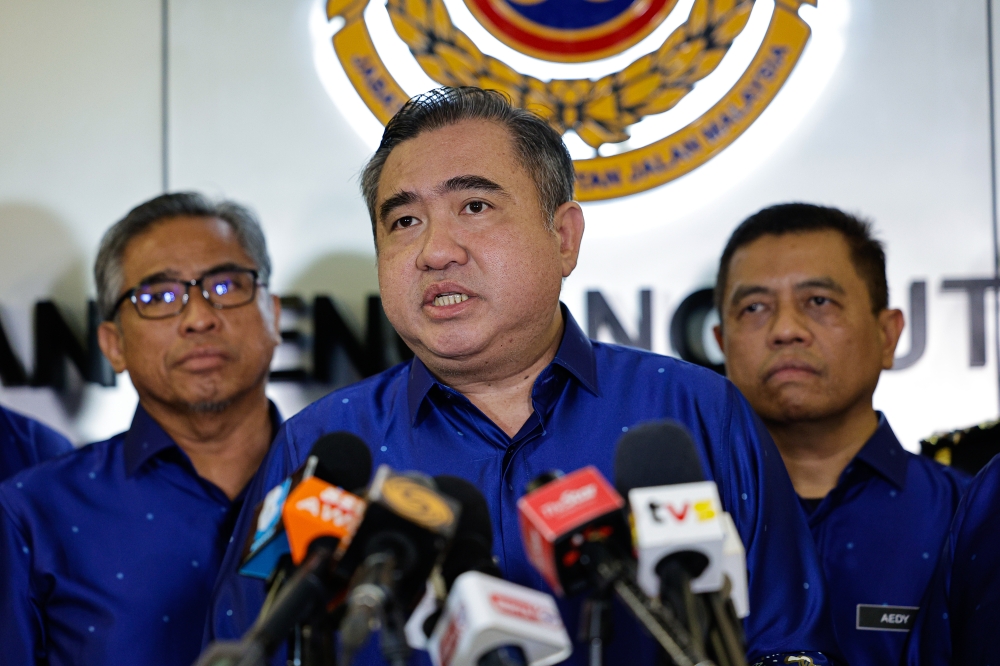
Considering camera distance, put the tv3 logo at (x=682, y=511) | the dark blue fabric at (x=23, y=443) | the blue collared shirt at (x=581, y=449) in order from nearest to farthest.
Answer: the tv3 logo at (x=682, y=511) < the blue collared shirt at (x=581, y=449) < the dark blue fabric at (x=23, y=443)

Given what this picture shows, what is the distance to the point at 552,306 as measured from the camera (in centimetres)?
182

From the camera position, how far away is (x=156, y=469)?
→ 2410 millimetres

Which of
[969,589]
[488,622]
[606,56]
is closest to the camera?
[488,622]

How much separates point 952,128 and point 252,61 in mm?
2257

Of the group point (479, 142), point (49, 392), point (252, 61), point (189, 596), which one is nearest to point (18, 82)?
point (252, 61)

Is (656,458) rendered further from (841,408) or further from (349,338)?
(349,338)

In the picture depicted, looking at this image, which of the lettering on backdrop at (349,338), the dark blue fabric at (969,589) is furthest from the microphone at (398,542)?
the lettering on backdrop at (349,338)

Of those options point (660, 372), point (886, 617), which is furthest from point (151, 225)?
A: point (886, 617)

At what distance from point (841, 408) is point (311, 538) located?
5.70ft

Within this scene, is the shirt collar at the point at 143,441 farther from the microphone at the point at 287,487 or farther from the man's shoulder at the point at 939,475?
the man's shoulder at the point at 939,475

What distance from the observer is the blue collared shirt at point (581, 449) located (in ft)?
5.41

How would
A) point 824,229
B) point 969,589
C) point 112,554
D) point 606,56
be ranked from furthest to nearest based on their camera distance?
point 606,56 < point 824,229 < point 112,554 < point 969,589

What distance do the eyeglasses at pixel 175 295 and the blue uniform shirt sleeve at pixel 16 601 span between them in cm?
56

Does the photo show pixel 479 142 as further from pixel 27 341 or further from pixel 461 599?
pixel 27 341
